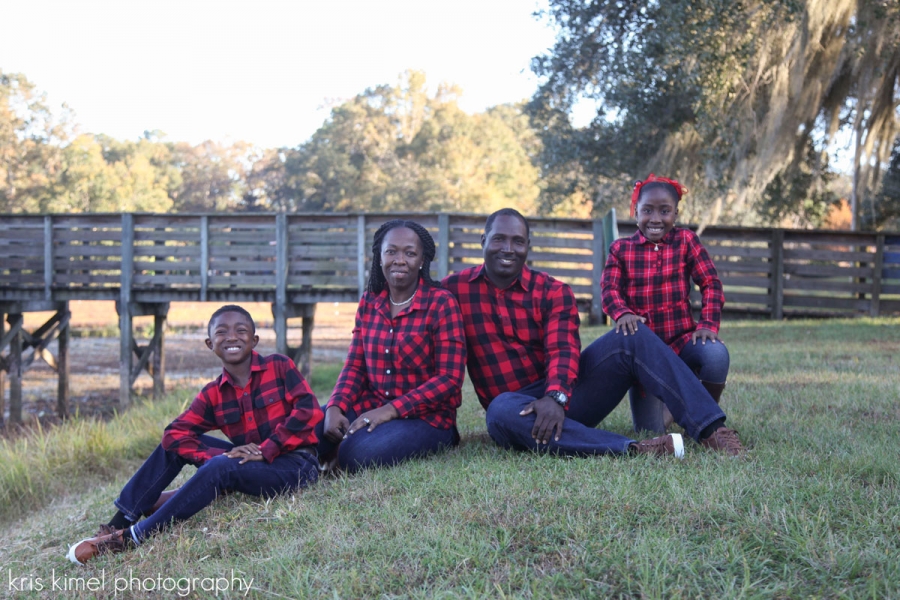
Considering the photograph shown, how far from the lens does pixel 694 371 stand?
460 centimetres

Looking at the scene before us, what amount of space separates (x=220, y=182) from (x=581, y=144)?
45.9 metres

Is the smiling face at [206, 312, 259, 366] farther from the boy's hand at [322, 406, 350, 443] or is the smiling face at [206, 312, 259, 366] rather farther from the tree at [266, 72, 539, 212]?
the tree at [266, 72, 539, 212]

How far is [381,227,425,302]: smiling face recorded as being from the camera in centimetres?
430

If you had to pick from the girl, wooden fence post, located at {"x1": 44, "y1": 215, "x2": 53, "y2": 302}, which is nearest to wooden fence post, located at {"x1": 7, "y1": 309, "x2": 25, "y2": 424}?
wooden fence post, located at {"x1": 44, "y1": 215, "x2": 53, "y2": 302}

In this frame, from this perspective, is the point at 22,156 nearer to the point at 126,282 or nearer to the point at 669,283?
the point at 126,282

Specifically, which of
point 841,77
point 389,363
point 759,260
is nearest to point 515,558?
point 389,363

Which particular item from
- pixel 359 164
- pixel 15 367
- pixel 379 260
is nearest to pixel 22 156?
Answer: pixel 359 164

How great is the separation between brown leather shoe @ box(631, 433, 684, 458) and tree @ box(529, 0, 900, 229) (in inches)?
304

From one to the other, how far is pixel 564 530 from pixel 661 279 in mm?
1931

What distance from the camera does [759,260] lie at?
1504 centimetres

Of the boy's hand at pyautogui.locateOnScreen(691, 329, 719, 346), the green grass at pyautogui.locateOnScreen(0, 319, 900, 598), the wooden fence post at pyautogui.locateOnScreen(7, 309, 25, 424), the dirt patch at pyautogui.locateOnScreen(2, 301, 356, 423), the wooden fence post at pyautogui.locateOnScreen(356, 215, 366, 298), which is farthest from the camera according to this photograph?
the dirt patch at pyautogui.locateOnScreen(2, 301, 356, 423)

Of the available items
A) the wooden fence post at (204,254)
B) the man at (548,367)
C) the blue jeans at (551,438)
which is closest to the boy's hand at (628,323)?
the man at (548,367)

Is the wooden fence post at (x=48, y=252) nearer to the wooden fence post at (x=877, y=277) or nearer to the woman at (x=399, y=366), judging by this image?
the woman at (x=399, y=366)

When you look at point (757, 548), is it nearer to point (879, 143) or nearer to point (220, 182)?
point (879, 143)
